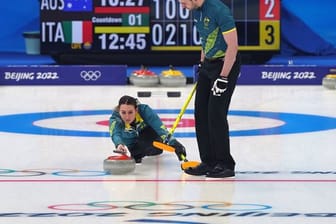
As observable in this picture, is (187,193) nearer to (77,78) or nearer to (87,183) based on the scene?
(87,183)

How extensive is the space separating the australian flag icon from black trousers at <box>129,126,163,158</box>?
9.47m

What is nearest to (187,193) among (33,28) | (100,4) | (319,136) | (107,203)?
(107,203)

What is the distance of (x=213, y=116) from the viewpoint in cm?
650

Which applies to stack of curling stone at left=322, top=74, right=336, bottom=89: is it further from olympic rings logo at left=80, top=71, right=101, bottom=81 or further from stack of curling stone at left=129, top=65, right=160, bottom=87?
olympic rings logo at left=80, top=71, right=101, bottom=81

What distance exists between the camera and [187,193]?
5.92m

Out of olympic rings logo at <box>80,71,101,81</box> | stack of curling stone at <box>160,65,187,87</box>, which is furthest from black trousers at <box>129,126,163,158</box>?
olympic rings logo at <box>80,71,101,81</box>

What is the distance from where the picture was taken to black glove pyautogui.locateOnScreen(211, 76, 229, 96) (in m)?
6.35

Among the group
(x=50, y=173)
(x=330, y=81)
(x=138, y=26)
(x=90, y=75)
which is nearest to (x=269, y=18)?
(x=138, y=26)

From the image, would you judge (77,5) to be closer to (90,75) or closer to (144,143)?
(90,75)

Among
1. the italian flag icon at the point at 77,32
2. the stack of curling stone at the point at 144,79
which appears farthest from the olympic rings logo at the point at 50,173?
the italian flag icon at the point at 77,32

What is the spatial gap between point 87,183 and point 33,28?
1270 centimetres

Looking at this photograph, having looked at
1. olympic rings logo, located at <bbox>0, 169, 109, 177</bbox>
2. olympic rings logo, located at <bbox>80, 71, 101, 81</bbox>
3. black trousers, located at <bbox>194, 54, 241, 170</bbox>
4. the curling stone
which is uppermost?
black trousers, located at <bbox>194, 54, 241, 170</bbox>

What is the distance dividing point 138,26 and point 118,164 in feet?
33.5

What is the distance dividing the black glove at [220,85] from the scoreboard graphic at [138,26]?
1028 cm
